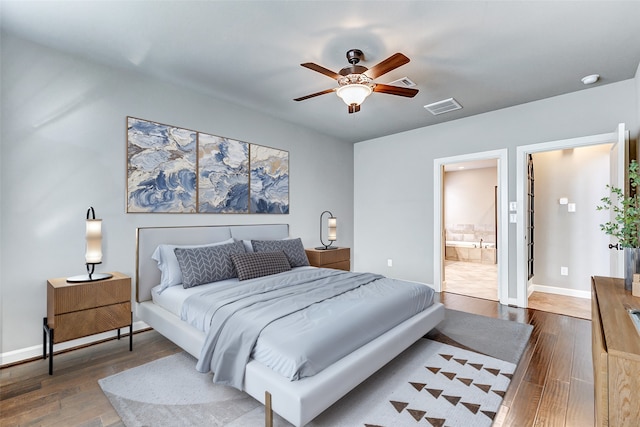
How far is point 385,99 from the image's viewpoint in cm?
377

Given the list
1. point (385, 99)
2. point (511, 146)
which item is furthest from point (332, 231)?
point (511, 146)

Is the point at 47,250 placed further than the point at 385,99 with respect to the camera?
No

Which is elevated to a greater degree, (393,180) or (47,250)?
(393,180)

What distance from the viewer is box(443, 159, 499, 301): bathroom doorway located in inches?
293

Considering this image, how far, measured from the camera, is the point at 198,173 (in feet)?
11.7

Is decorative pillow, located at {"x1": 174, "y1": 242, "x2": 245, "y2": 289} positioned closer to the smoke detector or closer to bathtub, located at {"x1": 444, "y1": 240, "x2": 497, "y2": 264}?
the smoke detector

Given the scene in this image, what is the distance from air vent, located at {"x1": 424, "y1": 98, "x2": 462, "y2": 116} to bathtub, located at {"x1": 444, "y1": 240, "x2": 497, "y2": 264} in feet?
13.4

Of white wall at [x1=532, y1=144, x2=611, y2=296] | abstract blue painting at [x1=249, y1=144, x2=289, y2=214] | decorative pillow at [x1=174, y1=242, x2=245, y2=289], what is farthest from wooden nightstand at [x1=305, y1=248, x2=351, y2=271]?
white wall at [x1=532, y1=144, x2=611, y2=296]

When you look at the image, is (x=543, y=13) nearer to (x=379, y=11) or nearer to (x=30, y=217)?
(x=379, y=11)

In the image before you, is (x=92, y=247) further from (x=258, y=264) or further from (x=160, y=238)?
(x=258, y=264)


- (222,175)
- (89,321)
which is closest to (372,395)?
(89,321)

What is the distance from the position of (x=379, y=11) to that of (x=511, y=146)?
9.65 ft

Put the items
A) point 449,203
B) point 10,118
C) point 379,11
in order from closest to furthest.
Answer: point 379,11
point 10,118
point 449,203

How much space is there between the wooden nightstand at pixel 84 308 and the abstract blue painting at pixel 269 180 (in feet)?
6.19
